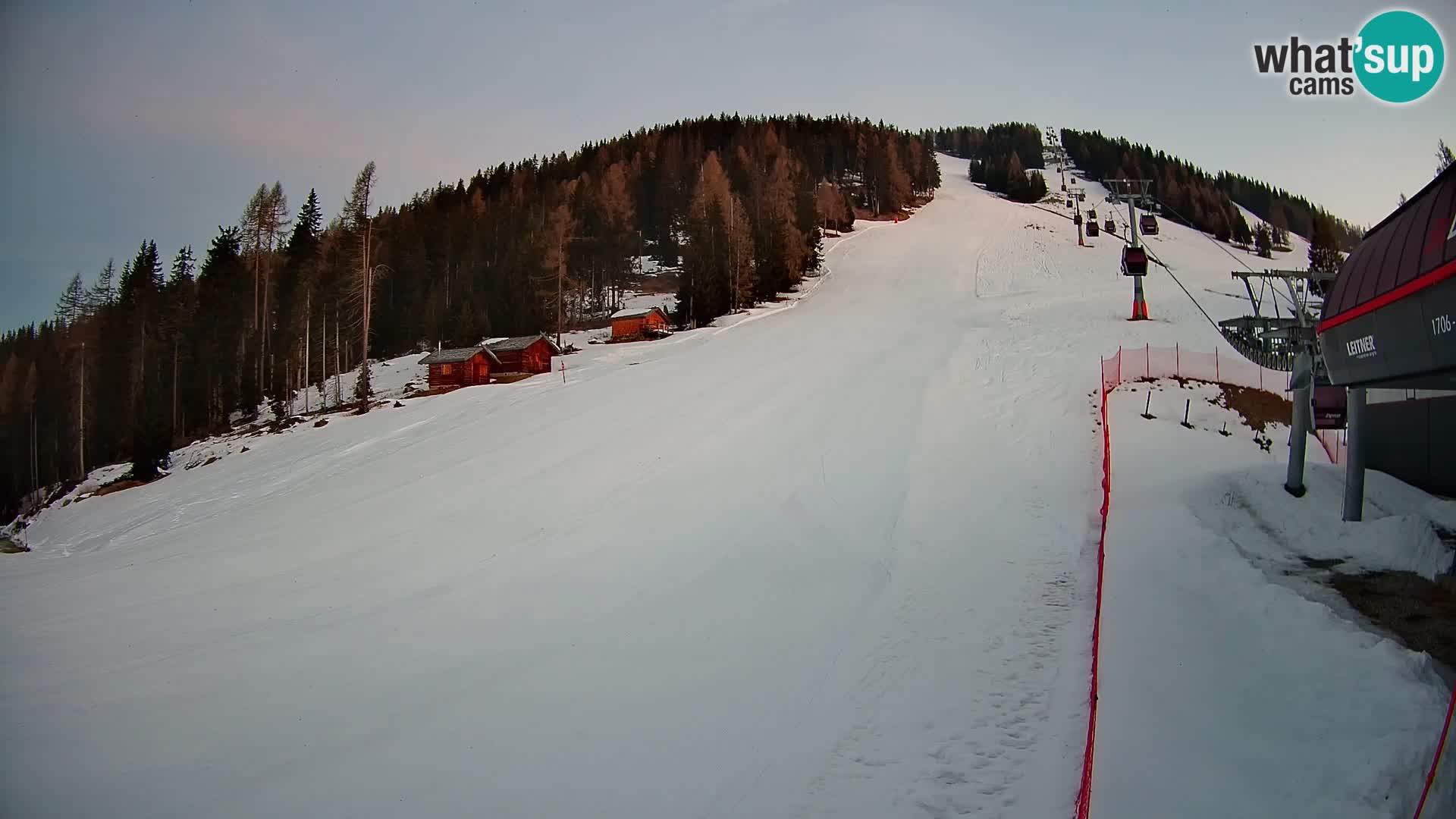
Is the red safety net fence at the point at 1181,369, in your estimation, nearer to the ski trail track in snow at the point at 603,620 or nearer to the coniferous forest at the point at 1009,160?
the ski trail track in snow at the point at 603,620

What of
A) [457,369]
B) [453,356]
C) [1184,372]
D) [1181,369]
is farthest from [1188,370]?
[453,356]

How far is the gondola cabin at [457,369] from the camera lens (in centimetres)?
4259

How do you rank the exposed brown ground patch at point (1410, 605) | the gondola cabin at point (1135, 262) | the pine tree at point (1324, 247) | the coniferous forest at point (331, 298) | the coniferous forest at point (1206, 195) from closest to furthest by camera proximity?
1. the exposed brown ground patch at point (1410, 605)
2. the gondola cabin at point (1135, 262)
3. the coniferous forest at point (331, 298)
4. the pine tree at point (1324, 247)
5. the coniferous forest at point (1206, 195)

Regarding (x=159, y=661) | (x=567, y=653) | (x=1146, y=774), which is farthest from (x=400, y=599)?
(x=1146, y=774)

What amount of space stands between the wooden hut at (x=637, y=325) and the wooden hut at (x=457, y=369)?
12461 millimetres

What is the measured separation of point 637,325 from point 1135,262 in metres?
32.8

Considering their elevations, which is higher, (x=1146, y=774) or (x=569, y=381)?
(x=569, y=381)

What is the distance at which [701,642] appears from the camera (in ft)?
33.5

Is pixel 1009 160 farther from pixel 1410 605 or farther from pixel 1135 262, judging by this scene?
pixel 1410 605

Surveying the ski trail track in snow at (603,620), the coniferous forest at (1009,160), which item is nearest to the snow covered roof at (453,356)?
the ski trail track in snow at (603,620)

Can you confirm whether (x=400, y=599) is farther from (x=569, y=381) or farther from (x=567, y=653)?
(x=569, y=381)

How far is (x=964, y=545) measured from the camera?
1348cm

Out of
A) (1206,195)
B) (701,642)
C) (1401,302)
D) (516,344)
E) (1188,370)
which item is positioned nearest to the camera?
(1401,302)

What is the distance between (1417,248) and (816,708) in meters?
8.89
